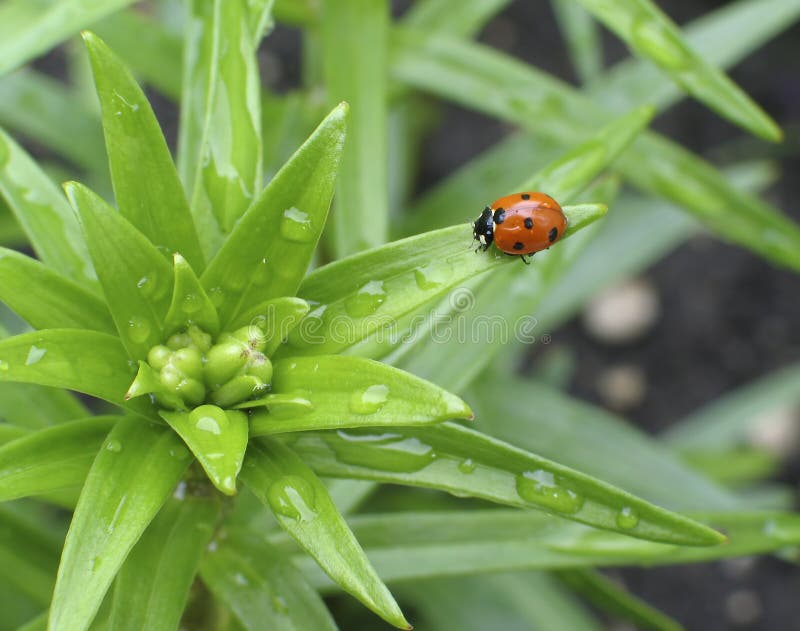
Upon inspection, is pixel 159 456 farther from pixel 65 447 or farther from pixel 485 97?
pixel 485 97

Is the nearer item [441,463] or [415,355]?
[441,463]

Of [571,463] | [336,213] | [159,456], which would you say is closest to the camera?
[159,456]

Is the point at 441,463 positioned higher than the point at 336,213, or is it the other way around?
the point at 336,213

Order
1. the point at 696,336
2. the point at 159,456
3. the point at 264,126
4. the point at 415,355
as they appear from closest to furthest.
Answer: the point at 159,456 → the point at 415,355 → the point at 264,126 → the point at 696,336

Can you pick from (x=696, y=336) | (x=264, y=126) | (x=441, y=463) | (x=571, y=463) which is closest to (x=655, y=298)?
(x=696, y=336)

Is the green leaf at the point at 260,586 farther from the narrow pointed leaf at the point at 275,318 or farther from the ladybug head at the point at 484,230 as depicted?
the ladybug head at the point at 484,230

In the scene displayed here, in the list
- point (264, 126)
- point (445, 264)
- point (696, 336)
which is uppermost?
point (696, 336)

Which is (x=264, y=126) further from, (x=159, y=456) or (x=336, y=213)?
(x=159, y=456)
